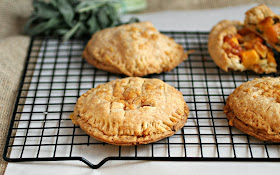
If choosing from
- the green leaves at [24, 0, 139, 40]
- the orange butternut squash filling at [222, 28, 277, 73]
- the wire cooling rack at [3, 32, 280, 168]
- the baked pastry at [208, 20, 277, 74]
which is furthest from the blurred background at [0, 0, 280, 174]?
the orange butternut squash filling at [222, 28, 277, 73]

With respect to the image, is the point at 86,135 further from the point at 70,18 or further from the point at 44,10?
the point at 44,10

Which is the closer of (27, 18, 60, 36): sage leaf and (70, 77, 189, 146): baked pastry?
(70, 77, 189, 146): baked pastry

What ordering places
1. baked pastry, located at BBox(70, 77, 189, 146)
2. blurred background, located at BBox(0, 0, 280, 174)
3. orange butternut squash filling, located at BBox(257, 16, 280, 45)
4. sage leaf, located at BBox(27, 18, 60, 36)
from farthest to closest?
1. sage leaf, located at BBox(27, 18, 60, 36)
2. orange butternut squash filling, located at BBox(257, 16, 280, 45)
3. blurred background, located at BBox(0, 0, 280, 174)
4. baked pastry, located at BBox(70, 77, 189, 146)

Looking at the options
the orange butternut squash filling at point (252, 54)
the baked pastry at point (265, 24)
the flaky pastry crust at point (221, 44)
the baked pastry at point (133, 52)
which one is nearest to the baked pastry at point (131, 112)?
the baked pastry at point (133, 52)

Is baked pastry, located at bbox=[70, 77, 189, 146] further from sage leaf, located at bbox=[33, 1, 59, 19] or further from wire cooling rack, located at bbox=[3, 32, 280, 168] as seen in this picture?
sage leaf, located at bbox=[33, 1, 59, 19]

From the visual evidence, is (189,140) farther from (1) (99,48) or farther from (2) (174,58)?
(1) (99,48)

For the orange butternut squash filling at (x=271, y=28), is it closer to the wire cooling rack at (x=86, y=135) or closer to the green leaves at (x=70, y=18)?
the wire cooling rack at (x=86, y=135)
